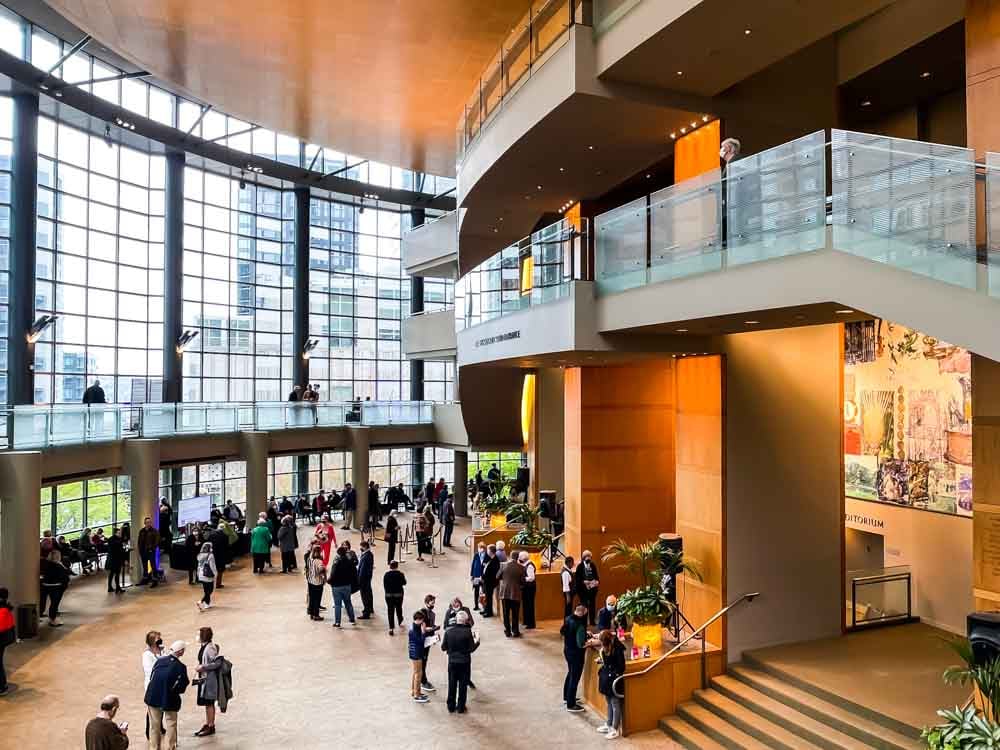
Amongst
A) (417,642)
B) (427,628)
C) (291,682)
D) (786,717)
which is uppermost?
(427,628)

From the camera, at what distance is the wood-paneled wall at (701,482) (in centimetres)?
1153

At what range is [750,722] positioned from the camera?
970cm

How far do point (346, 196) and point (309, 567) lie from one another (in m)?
25.8

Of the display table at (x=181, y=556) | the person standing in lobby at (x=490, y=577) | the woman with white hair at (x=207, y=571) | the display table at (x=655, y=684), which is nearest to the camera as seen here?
the display table at (x=655, y=684)

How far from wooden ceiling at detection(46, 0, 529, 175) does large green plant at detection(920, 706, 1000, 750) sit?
12.9m

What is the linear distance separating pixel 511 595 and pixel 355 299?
25.3 m

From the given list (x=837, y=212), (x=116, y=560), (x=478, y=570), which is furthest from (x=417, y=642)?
(x=116, y=560)

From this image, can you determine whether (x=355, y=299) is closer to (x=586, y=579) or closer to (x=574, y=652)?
(x=586, y=579)

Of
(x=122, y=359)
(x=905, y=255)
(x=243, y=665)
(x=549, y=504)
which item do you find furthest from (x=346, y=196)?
(x=905, y=255)

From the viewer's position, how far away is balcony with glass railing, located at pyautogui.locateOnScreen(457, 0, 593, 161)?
37.3 feet

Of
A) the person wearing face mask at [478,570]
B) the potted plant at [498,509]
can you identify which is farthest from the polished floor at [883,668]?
the potted plant at [498,509]

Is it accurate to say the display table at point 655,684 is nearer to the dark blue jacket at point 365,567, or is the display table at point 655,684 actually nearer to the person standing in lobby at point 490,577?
the person standing in lobby at point 490,577

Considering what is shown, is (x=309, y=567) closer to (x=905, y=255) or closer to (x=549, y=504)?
(x=549, y=504)

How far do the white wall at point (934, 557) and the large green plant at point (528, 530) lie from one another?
6585 mm
